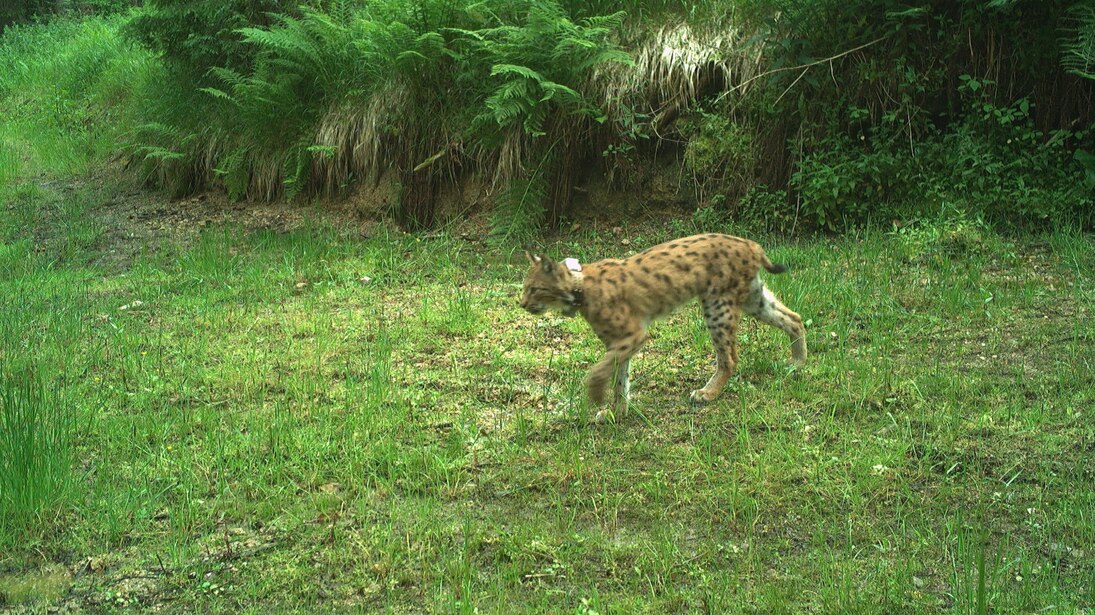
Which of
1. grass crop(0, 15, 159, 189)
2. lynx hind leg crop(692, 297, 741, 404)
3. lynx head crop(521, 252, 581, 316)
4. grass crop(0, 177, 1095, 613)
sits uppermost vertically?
grass crop(0, 15, 159, 189)

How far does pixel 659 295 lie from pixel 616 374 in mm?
639

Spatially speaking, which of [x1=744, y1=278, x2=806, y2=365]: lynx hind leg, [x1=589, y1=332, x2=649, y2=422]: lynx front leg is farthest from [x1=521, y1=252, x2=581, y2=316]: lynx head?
[x1=744, y1=278, x2=806, y2=365]: lynx hind leg

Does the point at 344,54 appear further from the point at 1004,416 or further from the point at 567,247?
the point at 1004,416

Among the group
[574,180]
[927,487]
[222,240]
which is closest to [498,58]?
[574,180]

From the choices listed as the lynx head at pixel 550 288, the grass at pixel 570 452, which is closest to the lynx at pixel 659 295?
the lynx head at pixel 550 288

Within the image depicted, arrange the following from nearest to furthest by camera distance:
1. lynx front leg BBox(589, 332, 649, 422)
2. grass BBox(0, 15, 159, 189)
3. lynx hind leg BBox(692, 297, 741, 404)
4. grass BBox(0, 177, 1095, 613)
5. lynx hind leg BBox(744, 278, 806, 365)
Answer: grass BBox(0, 177, 1095, 613) → lynx front leg BBox(589, 332, 649, 422) → lynx hind leg BBox(692, 297, 741, 404) → lynx hind leg BBox(744, 278, 806, 365) → grass BBox(0, 15, 159, 189)

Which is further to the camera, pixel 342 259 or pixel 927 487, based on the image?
pixel 342 259

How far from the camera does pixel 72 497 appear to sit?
545 cm

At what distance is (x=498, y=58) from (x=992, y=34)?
188 inches

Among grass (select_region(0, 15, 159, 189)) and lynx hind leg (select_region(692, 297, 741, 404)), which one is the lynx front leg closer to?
lynx hind leg (select_region(692, 297, 741, 404))

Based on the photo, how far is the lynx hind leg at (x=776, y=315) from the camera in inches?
278

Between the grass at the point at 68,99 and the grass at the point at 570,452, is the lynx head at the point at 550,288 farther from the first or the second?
the grass at the point at 68,99

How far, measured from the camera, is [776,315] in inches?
282

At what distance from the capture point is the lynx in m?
6.66
